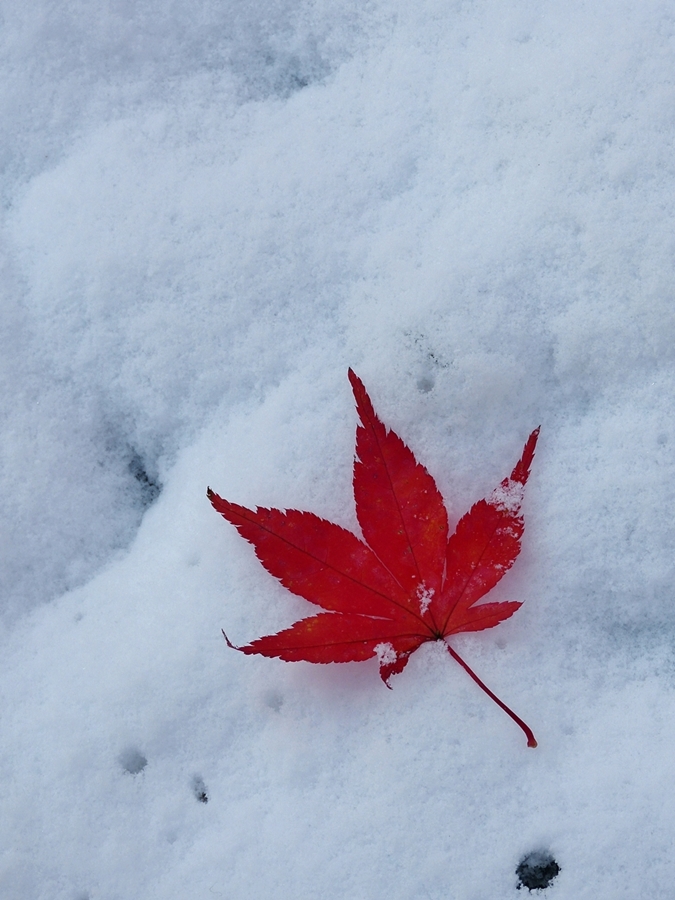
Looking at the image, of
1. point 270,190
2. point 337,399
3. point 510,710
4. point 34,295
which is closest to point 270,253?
point 270,190

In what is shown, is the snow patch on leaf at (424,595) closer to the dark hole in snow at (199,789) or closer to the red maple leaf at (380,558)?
the red maple leaf at (380,558)

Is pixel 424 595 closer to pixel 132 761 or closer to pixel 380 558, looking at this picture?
pixel 380 558

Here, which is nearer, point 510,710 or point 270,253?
point 510,710

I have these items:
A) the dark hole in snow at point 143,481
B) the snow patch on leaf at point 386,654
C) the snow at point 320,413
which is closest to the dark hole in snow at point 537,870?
the snow at point 320,413

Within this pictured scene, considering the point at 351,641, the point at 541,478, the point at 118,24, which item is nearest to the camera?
the point at 351,641

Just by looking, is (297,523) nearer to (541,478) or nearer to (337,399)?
(337,399)

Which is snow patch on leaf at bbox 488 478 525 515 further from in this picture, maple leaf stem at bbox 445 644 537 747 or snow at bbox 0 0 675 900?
maple leaf stem at bbox 445 644 537 747

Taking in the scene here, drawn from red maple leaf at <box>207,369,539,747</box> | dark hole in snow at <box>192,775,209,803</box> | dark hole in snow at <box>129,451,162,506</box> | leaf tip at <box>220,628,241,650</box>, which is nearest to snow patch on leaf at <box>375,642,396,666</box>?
red maple leaf at <box>207,369,539,747</box>
